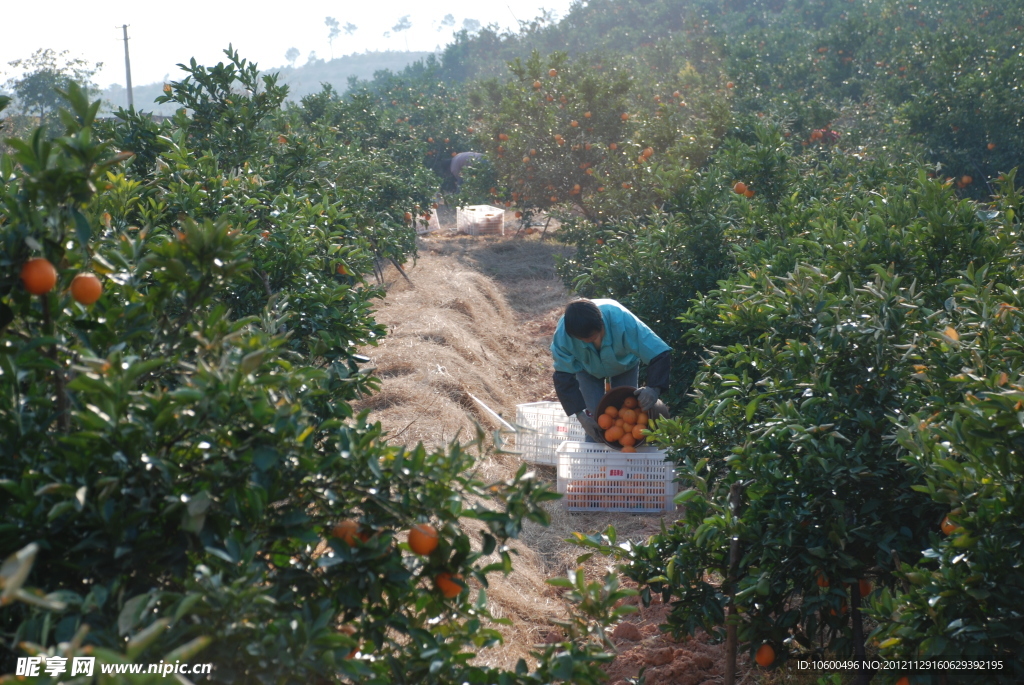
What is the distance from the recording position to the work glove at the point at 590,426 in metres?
4.83

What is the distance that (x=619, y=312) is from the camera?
4.82 m

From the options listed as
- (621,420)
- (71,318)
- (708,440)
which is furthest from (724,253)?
(71,318)

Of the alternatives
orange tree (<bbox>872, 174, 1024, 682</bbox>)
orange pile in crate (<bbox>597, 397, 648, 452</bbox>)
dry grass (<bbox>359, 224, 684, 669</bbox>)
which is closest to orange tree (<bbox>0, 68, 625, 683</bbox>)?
orange tree (<bbox>872, 174, 1024, 682</bbox>)

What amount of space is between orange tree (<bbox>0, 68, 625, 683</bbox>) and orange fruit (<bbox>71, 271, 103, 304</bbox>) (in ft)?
0.05

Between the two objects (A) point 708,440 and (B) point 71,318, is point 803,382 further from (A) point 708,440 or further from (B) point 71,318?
(B) point 71,318

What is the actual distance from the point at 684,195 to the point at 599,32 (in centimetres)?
2863

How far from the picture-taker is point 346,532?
59.1 inches

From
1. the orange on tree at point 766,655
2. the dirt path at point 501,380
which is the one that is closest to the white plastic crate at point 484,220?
the dirt path at point 501,380

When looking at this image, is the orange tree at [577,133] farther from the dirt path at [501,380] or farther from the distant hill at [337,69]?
the distant hill at [337,69]

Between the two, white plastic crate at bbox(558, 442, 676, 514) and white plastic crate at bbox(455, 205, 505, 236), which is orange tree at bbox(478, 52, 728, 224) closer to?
white plastic crate at bbox(455, 205, 505, 236)

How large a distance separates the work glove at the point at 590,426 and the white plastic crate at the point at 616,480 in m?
0.05

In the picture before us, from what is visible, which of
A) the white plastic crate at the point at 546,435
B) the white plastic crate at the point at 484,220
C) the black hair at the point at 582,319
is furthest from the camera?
the white plastic crate at the point at 484,220

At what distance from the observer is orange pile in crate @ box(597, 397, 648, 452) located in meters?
4.67

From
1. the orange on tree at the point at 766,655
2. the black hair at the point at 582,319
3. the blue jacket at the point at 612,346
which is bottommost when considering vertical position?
the orange on tree at the point at 766,655
